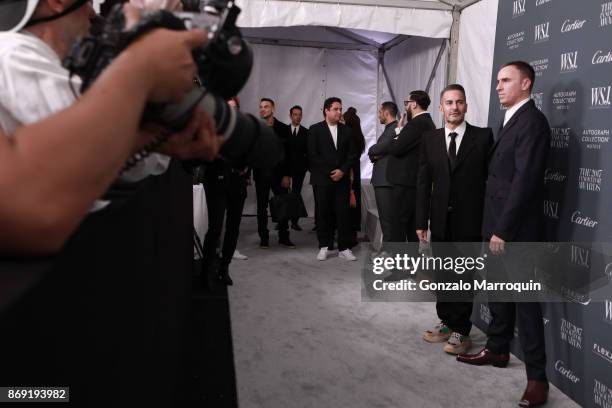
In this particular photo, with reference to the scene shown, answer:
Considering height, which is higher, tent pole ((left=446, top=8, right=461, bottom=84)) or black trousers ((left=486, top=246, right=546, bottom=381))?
tent pole ((left=446, top=8, right=461, bottom=84))

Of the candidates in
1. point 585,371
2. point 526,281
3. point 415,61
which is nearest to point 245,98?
point 415,61

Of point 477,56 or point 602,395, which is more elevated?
point 477,56

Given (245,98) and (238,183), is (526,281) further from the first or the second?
(245,98)

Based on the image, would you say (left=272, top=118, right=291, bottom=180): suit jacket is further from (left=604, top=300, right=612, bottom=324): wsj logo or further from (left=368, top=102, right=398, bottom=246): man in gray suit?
(left=604, top=300, right=612, bottom=324): wsj logo

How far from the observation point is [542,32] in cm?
306

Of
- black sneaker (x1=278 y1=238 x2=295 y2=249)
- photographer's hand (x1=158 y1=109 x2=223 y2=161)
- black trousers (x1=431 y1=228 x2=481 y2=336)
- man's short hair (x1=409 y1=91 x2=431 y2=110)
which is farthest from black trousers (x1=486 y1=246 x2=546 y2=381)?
black sneaker (x1=278 y1=238 x2=295 y2=249)

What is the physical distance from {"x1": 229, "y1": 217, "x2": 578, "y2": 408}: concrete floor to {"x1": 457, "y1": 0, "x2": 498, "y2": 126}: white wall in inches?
62.3

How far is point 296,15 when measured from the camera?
484cm

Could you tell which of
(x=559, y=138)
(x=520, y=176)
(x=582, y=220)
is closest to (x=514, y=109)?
(x=559, y=138)

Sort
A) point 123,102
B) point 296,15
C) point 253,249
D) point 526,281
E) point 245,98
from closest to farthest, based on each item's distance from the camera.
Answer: point 123,102, point 526,281, point 296,15, point 253,249, point 245,98

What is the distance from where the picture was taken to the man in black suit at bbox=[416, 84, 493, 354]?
10.2 feet

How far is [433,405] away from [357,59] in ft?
19.5

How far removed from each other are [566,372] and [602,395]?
0.28 meters

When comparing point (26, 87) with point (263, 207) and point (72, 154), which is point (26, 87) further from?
point (263, 207)
